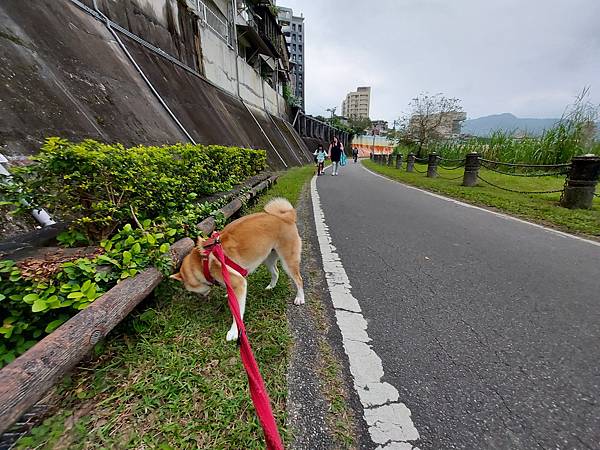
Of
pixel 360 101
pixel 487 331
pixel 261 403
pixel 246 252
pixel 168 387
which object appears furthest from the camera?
pixel 360 101

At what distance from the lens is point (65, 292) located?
5.52 feet

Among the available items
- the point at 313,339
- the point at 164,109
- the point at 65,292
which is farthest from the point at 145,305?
the point at 164,109

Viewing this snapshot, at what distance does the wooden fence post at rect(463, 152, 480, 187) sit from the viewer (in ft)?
30.8

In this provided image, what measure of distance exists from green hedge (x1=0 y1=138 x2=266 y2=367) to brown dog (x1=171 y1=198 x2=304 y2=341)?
0.27m

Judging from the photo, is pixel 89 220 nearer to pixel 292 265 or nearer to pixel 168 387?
pixel 168 387

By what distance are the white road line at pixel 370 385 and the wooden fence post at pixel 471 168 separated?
29.5ft

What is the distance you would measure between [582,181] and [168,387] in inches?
328

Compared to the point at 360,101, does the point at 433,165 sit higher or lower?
lower

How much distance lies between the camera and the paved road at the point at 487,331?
1394 mm

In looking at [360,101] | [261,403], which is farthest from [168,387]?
[360,101]

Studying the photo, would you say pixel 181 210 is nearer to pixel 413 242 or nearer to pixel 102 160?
pixel 102 160

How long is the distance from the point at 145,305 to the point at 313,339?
143cm

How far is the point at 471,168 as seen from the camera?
9539 mm

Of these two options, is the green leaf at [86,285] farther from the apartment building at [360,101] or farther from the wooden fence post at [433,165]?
the apartment building at [360,101]
